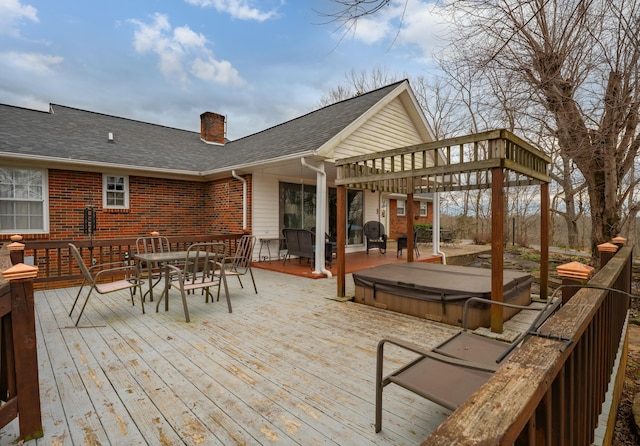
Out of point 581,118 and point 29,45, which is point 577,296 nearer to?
point 581,118

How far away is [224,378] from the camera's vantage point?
106 inches

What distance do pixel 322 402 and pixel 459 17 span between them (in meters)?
4.64

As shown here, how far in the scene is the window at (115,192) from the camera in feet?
27.6

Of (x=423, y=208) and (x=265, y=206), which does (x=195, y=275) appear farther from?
(x=423, y=208)

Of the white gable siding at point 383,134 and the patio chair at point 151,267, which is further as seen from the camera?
the white gable siding at point 383,134

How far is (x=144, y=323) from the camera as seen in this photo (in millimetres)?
4082

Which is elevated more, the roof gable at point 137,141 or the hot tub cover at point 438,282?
the roof gable at point 137,141

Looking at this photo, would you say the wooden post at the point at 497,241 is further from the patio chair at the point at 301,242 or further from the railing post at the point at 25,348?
the patio chair at the point at 301,242

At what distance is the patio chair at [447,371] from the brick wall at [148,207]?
278 inches

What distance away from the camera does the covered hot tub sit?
399 centimetres

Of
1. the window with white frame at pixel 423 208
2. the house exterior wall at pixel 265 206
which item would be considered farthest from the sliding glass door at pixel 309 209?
the window with white frame at pixel 423 208

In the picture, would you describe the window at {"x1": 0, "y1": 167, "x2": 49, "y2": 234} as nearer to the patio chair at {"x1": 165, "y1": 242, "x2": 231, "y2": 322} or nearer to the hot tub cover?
the patio chair at {"x1": 165, "y1": 242, "x2": 231, "y2": 322}

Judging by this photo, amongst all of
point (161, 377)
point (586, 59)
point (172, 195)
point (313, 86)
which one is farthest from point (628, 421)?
point (172, 195)

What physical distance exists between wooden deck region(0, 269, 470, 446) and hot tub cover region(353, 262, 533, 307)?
1.26 ft
